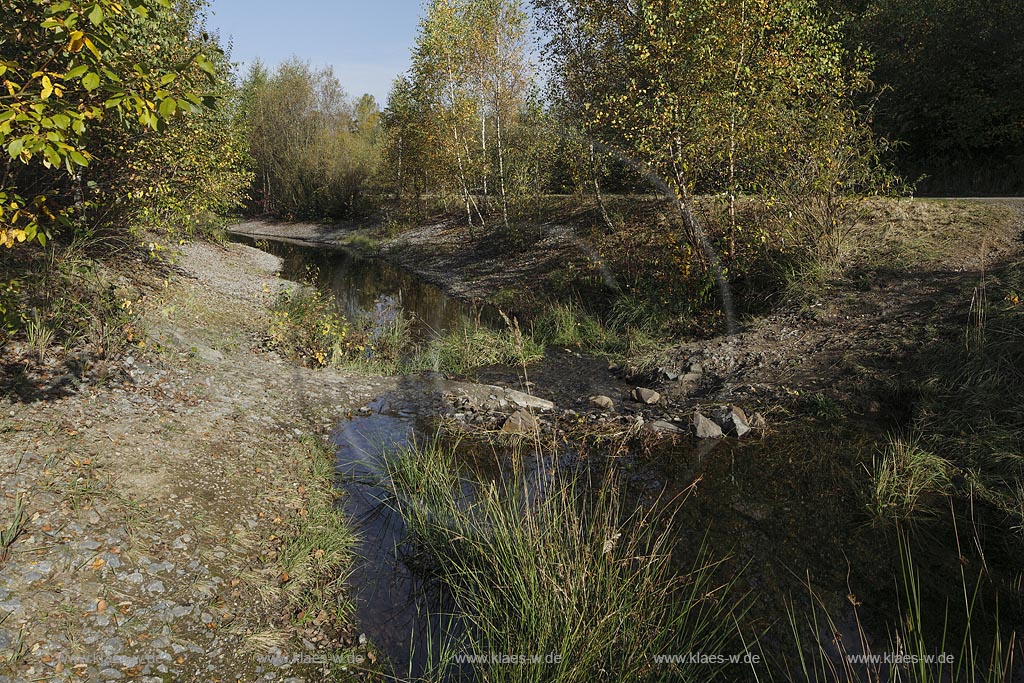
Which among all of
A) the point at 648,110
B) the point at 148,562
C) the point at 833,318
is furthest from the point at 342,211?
the point at 148,562

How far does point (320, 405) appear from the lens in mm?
9922

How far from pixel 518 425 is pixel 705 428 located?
2.67 metres

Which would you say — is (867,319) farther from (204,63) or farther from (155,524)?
(155,524)

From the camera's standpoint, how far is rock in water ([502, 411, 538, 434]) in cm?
889

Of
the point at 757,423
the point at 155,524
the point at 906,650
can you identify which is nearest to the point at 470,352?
the point at 757,423

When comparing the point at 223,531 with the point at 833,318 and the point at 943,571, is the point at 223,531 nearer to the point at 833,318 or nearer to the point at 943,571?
the point at 943,571

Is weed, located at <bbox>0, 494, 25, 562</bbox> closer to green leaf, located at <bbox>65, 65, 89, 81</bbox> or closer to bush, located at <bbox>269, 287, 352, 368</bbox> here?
green leaf, located at <bbox>65, 65, 89, 81</bbox>

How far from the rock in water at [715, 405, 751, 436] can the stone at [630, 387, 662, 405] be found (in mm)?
1483

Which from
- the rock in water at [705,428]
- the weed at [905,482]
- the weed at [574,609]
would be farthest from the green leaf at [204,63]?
the rock in water at [705,428]

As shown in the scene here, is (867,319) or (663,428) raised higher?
(867,319)

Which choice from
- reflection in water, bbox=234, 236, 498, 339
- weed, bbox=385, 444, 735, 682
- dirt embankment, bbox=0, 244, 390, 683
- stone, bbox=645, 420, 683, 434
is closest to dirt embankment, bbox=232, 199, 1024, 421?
stone, bbox=645, 420, 683, 434

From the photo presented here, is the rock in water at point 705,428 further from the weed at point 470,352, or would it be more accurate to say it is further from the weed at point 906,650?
the weed at point 470,352

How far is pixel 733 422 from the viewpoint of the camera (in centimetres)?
883

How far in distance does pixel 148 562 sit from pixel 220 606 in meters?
0.77
